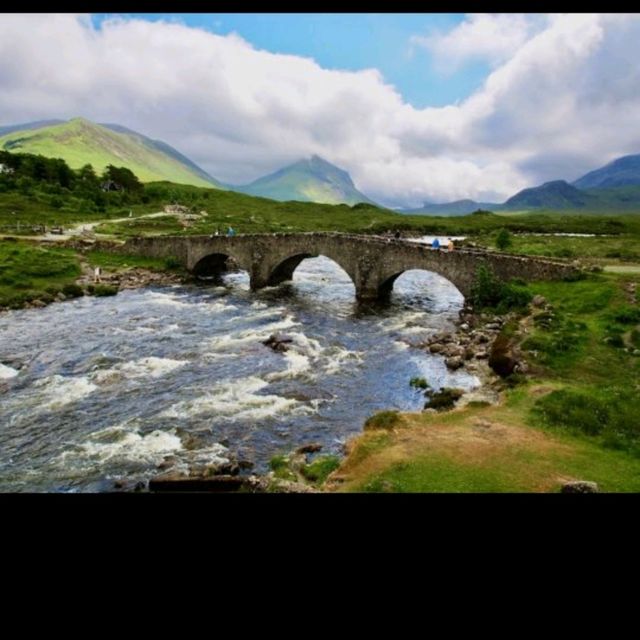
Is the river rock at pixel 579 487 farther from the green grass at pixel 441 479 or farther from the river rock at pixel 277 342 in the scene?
the river rock at pixel 277 342

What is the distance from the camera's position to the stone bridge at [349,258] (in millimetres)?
36844

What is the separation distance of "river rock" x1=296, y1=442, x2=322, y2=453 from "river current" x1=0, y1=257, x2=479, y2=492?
0.26 metres

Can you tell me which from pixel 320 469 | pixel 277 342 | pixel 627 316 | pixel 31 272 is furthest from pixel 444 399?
pixel 31 272

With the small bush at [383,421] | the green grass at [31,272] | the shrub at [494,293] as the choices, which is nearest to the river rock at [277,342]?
the small bush at [383,421]

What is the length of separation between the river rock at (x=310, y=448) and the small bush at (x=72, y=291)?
32.0 meters

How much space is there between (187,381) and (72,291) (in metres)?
24.0

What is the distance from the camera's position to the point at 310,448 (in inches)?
706

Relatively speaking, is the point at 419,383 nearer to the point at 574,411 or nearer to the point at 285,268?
the point at 574,411

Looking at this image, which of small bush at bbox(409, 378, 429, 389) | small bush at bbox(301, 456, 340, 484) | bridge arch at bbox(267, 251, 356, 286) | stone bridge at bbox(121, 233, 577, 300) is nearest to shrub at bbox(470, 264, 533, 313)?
stone bridge at bbox(121, 233, 577, 300)
